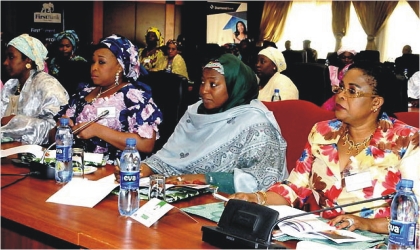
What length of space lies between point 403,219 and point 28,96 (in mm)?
2652

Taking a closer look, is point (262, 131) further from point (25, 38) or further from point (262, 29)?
point (262, 29)

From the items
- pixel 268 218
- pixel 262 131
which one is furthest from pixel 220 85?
pixel 268 218

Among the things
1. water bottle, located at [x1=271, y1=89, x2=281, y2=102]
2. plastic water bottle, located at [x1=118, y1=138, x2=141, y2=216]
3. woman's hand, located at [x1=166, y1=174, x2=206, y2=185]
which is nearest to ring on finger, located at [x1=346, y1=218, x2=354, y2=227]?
plastic water bottle, located at [x1=118, y1=138, x2=141, y2=216]

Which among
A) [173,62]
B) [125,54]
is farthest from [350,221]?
[173,62]

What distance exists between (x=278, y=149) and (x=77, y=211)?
3.15 feet

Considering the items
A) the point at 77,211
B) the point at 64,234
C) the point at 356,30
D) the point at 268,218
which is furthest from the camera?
the point at 356,30

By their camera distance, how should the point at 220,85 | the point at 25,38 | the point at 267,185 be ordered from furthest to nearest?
1. the point at 25,38
2. the point at 220,85
3. the point at 267,185

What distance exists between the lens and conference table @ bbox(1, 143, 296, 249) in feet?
5.13

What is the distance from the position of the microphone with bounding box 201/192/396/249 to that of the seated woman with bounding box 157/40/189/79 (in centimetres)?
704

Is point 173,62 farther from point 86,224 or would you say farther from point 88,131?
point 86,224

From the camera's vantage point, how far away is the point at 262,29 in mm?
14398

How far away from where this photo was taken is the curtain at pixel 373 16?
1171 cm

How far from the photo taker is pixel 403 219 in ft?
4.72

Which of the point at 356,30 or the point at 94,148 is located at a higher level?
the point at 356,30
